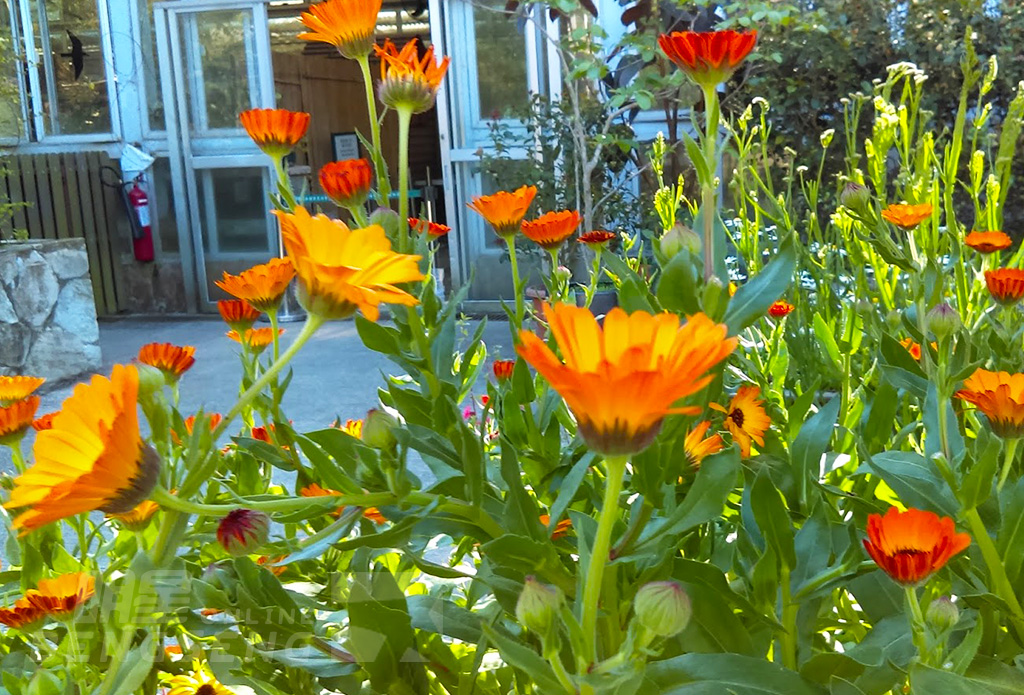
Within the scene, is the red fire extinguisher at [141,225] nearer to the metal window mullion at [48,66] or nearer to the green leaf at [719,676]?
the metal window mullion at [48,66]

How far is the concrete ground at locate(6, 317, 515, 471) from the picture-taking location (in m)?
3.73

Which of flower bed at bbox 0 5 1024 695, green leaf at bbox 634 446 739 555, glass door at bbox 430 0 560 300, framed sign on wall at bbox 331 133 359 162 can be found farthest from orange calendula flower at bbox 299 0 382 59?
framed sign on wall at bbox 331 133 359 162

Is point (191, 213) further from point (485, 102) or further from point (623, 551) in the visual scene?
point (623, 551)

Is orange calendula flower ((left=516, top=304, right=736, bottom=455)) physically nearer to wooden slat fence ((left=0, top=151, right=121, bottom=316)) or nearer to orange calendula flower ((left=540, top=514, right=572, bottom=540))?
orange calendula flower ((left=540, top=514, right=572, bottom=540))

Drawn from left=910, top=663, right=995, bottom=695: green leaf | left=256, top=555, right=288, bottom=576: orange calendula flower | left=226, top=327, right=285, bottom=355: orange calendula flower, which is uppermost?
left=226, top=327, right=285, bottom=355: orange calendula flower

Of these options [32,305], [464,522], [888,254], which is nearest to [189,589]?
[464,522]

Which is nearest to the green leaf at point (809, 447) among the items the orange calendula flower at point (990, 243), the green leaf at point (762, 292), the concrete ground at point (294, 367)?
the green leaf at point (762, 292)

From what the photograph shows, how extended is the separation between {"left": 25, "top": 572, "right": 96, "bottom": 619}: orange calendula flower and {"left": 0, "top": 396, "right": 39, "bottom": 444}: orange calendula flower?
138mm

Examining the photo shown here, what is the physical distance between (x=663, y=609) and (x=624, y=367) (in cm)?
10

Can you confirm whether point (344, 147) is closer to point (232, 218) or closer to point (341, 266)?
point (232, 218)

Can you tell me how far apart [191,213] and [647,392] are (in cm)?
585

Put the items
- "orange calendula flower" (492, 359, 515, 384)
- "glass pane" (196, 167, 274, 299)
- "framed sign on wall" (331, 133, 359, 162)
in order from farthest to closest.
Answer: "framed sign on wall" (331, 133, 359, 162), "glass pane" (196, 167, 274, 299), "orange calendula flower" (492, 359, 515, 384)

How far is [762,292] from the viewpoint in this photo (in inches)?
19.7

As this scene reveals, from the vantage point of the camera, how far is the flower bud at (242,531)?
0.53 m
